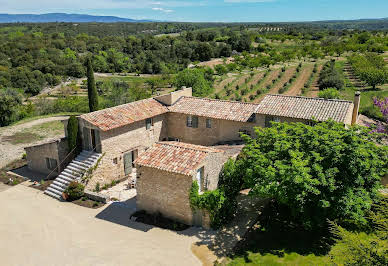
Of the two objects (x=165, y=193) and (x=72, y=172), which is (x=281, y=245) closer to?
(x=165, y=193)

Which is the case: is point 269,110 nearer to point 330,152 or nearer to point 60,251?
point 330,152

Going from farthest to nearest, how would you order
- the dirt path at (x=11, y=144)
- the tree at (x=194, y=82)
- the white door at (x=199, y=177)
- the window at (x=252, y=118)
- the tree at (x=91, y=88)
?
1. the tree at (x=194, y=82)
2. the tree at (x=91, y=88)
3. the dirt path at (x=11, y=144)
4. the window at (x=252, y=118)
5. the white door at (x=199, y=177)

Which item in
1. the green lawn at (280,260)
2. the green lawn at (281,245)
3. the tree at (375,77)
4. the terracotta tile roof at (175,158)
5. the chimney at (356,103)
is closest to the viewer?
the green lawn at (280,260)

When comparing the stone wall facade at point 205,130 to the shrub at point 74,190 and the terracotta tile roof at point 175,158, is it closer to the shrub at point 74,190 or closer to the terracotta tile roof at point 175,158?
the terracotta tile roof at point 175,158

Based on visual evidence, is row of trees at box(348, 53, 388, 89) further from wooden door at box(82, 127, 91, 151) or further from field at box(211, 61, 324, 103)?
wooden door at box(82, 127, 91, 151)

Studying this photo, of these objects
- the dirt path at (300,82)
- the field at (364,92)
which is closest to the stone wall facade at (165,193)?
the field at (364,92)
